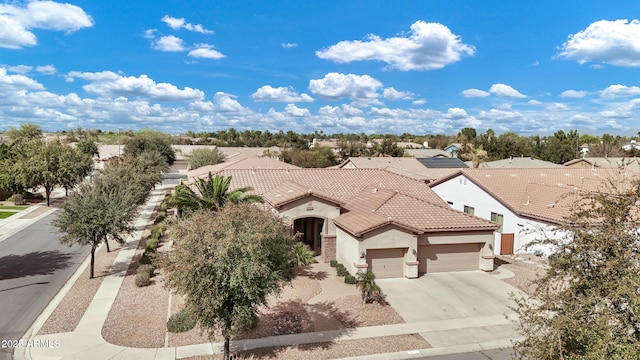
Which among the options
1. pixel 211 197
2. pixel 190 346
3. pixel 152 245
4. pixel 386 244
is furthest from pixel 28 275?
pixel 386 244

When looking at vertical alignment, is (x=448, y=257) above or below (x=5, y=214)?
above

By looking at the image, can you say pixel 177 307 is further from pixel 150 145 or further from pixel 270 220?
pixel 150 145

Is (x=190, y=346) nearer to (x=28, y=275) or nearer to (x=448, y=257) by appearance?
(x=28, y=275)

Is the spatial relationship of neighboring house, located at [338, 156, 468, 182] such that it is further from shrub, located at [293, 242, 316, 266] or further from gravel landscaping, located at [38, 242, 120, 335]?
gravel landscaping, located at [38, 242, 120, 335]

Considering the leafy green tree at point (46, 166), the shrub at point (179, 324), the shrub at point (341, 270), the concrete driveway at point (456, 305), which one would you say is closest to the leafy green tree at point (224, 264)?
the shrub at point (179, 324)

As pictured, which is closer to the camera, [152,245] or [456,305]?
[456,305]

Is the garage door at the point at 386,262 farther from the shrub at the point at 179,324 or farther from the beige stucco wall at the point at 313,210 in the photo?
the shrub at the point at 179,324

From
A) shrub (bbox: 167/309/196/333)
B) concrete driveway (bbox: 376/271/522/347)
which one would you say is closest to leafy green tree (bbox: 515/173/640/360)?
concrete driveway (bbox: 376/271/522/347)
